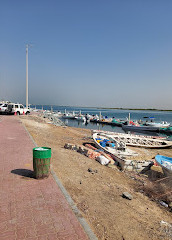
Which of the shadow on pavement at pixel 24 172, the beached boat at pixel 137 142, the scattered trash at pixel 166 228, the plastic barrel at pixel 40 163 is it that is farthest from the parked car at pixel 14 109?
the scattered trash at pixel 166 228

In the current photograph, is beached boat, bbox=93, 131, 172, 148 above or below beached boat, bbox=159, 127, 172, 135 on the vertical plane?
above

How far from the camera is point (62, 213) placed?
3.96m

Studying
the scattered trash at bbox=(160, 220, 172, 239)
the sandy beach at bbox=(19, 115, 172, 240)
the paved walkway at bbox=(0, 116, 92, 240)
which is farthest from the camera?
the scattered trash at bbox=(160, 220, 172, 239)

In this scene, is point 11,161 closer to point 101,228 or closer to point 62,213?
point 62,213

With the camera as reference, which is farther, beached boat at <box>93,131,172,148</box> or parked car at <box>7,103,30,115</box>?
parked car at <box>7,103,30,115</box>

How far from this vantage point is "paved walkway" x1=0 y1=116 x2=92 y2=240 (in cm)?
332

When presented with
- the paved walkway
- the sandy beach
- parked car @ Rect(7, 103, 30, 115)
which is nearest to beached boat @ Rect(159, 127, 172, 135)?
parked car @ Rect(7, 103, 30, 115)

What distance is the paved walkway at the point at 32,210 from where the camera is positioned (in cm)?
332

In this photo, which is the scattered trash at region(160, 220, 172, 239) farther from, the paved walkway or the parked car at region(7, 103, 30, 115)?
the parked car at region(7, 103, 30, 115)

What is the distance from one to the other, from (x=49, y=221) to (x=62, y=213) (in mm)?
372

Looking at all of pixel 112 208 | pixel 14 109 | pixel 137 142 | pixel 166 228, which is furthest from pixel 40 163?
pixel 14 109

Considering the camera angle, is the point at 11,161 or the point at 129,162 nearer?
the point at 11,161

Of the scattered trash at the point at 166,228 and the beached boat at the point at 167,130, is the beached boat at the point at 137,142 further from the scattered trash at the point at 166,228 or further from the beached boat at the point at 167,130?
the beached boat at the point at 167,130

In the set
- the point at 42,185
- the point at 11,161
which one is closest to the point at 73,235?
the point at 42,185
